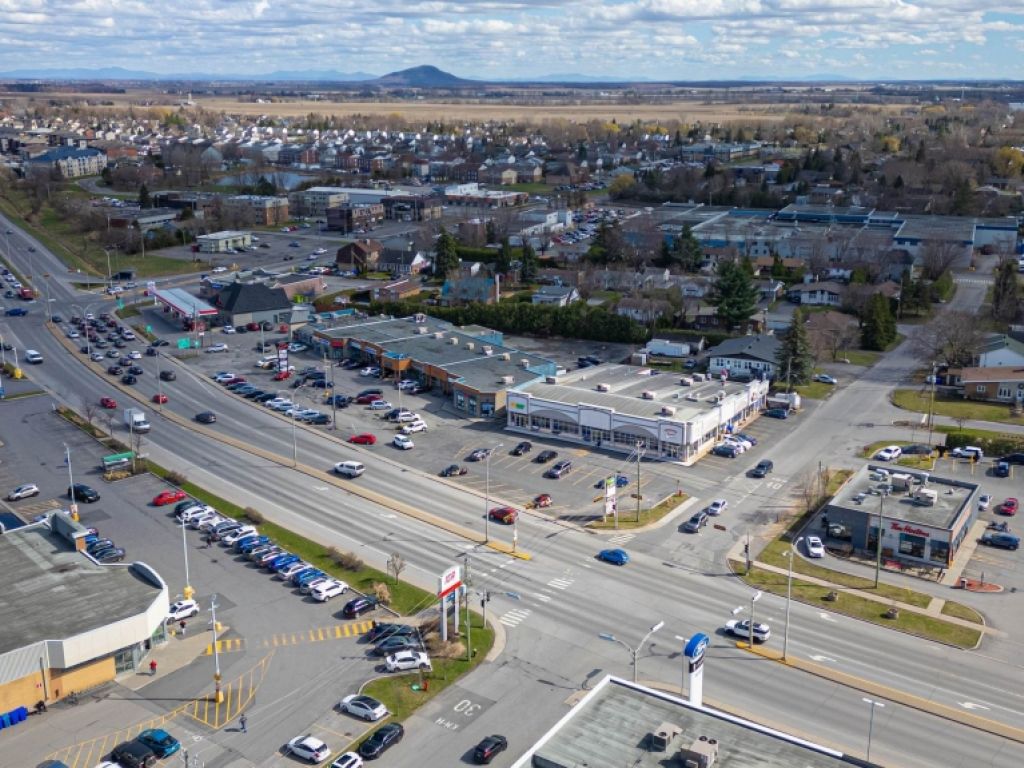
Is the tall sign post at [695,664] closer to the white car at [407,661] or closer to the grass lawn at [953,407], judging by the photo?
the white car at [407,661]

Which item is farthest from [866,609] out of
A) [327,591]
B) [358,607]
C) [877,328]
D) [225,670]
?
[877,328]

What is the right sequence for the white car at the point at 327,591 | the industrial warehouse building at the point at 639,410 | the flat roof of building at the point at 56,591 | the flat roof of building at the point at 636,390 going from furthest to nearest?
the flat roof of building at the point at 636,390 < the industrial warehouse building at the point at 639,410 < the white car at the point at 327,591 < the flat roof of building at the point at 56,591

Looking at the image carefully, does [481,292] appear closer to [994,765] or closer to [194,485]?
[194,485]

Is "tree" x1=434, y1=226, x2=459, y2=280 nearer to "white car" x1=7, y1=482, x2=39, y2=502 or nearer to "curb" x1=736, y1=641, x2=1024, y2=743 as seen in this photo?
"white car" x1=7, y1=482, x2=39, y2=502

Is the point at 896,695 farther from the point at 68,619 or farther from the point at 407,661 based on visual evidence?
the point at 68,619

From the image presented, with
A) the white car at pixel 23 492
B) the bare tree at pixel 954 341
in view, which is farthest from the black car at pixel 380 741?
the bare tree at pixel 954 341

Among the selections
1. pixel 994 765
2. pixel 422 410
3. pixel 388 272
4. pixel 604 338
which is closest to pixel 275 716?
pixel 994 765

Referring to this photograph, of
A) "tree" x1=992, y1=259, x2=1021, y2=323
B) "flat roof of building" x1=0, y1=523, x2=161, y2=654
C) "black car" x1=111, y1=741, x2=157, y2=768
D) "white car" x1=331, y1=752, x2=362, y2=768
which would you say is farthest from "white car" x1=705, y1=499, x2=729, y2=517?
"tree" x1=992, y1=259, x2=1021, y2=323
